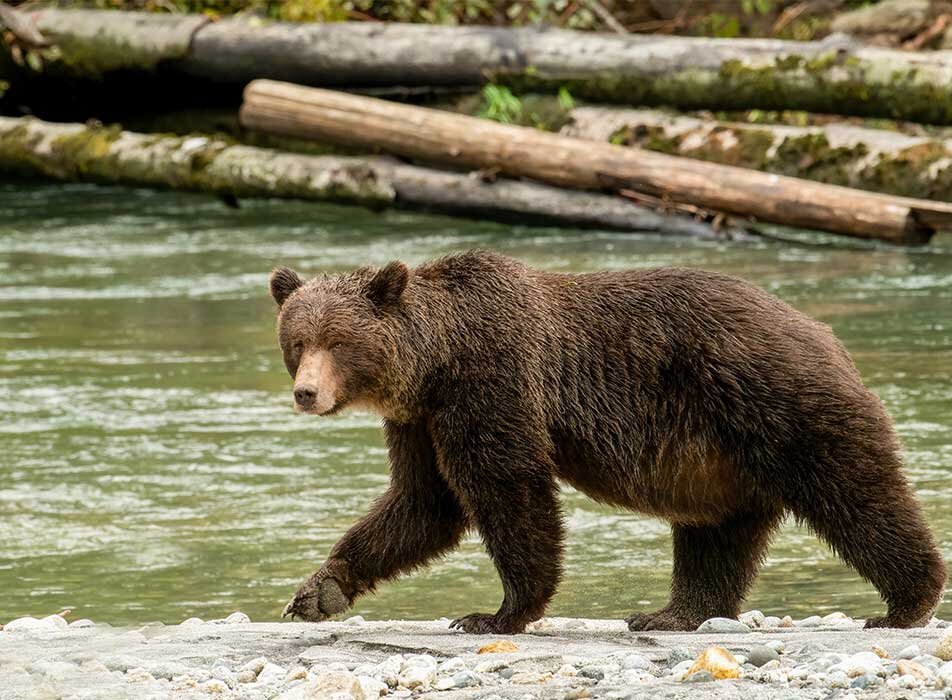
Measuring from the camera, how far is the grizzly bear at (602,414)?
5688 mm

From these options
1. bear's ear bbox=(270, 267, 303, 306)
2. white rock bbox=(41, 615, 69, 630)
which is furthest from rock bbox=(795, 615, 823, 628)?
white rock bbox=(41, 615, 69, 630)

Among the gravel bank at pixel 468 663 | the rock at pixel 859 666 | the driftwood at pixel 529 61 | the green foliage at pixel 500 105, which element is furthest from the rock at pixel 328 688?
the green foliage at pixel 500 105

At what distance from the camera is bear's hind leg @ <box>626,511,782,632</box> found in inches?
243

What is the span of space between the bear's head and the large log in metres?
Result: 7.95

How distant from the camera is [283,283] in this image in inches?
237

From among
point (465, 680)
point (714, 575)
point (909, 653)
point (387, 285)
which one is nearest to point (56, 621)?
point (387, 285)

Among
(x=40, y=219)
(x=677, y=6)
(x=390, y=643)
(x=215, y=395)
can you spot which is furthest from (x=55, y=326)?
(x=677, y=6)

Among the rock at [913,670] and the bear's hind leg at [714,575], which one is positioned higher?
the rock at [913,670]

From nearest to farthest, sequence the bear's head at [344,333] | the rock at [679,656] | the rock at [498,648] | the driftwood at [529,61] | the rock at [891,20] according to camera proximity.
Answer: the rock at [679,656]
the rock at [498,648]
the bear's head at [344,333]
the driftwood at [529,61]
the rock at [891,20]

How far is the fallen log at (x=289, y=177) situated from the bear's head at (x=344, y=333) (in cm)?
903

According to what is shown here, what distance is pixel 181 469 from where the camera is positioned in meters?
9.10

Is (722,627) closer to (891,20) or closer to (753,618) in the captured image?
(753,618)

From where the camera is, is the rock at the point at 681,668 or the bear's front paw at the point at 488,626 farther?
the bear's front paw at the point at 488,626

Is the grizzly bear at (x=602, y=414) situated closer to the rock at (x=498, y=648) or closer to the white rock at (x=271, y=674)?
the rock at (x=498, y=648)
